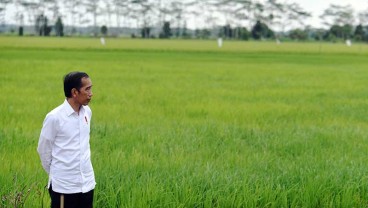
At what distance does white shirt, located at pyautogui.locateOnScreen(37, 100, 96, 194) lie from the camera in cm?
262

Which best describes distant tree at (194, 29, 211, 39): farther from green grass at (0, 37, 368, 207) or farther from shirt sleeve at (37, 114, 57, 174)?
shirt sleeve at (37, 114, 57, 174)

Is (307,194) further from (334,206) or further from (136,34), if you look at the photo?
(136,34)

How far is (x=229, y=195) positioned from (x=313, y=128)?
11.9 feet

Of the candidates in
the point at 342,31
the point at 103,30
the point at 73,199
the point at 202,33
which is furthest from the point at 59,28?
the point at 73,199

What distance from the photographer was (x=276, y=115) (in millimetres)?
8125

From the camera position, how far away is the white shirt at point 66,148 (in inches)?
103

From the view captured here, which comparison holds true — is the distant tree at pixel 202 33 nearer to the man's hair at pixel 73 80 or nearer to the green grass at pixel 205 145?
the green grass at pixel 205 145

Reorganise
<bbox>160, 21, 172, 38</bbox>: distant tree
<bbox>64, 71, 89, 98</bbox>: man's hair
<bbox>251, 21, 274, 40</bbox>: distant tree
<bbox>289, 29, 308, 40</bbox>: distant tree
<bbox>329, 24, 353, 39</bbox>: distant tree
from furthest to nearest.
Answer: <bbox>289, 29, 308, 40</bbox>: distant tree → <bbox>329, 24, 353, 39</bbox>: distant tree → <bbox>251, 21, 274, 40</bbox>: distant tree → <bbox>160, 21, 172, 38</bbox>: distant tree → <bbox>64, 71, 89, 98</bbox>: man's hair

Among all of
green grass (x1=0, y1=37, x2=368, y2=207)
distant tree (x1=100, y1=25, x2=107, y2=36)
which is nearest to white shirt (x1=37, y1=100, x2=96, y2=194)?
green grass (x1=0, y1=37, x2=368, y2=207)

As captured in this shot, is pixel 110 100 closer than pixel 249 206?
No

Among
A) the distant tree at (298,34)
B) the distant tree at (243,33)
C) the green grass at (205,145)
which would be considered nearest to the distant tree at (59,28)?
the distant tree at (243,33)

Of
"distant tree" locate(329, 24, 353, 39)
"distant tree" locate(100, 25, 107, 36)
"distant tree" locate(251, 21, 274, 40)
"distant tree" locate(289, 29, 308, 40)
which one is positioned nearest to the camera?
"distant tree" locate(251, 21, 274, 40)

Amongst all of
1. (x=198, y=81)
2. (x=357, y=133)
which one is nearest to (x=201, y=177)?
(x=357, y=133)

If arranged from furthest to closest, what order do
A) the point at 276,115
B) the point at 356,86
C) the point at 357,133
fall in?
the point at 356,86 → the point at 276,115 → the point at 357,133
